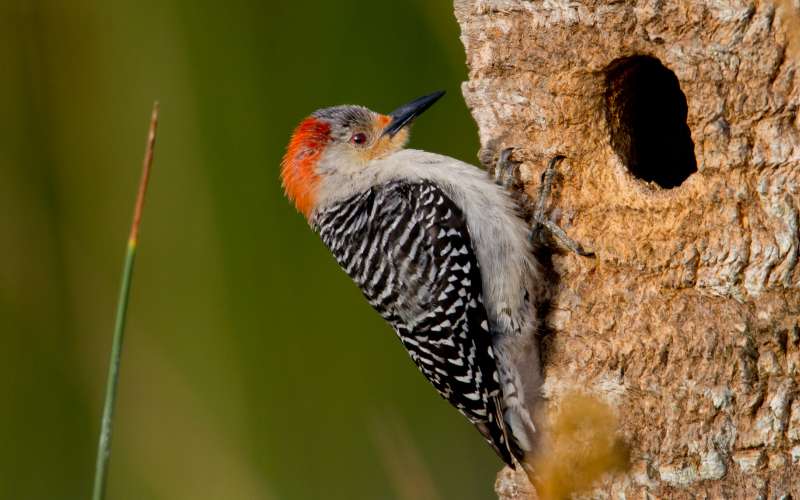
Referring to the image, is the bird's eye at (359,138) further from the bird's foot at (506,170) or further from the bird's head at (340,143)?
the bird's foot at (506,170)

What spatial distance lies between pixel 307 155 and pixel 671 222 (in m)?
1.53

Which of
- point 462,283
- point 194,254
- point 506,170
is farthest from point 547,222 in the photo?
point 194,254

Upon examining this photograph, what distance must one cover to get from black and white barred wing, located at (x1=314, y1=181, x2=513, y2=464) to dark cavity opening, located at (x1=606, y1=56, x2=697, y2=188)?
0.62m

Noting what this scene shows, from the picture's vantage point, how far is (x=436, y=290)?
144 inches

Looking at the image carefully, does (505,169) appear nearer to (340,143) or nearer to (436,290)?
(436,290)

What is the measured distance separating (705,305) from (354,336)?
2.14 metres

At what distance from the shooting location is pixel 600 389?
3.40 metres

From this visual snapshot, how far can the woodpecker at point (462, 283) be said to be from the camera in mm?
3646

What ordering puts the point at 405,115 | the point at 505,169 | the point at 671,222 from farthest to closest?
1. the point at 405,115
2. the point at 505,169
3. the point at 671,222

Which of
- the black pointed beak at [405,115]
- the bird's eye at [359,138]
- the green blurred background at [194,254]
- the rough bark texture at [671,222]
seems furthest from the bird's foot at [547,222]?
the green blurred background at [194,254]

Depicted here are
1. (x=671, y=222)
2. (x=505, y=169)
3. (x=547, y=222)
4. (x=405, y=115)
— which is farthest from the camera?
(x=405, y=115)

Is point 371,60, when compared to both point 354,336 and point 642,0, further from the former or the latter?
point 642,0

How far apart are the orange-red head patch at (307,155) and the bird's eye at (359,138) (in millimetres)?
95

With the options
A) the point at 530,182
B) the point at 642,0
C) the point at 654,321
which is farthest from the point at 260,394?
the point at 642,0
